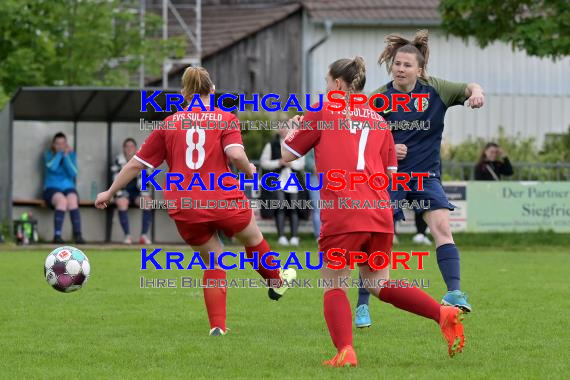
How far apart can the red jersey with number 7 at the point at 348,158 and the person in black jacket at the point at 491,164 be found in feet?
49.1

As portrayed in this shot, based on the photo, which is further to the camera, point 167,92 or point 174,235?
point 174,235

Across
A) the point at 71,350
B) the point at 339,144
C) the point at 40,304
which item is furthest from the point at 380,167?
the point at 40,304

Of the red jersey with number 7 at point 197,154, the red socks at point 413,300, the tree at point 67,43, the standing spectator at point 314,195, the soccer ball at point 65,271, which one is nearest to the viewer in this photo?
the red socks at point 413,300

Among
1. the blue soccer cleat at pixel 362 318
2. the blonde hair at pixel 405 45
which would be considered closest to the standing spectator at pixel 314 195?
the blue soccer cleat at pixel 362 318

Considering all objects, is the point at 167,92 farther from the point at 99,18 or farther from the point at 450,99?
the point at 450,99

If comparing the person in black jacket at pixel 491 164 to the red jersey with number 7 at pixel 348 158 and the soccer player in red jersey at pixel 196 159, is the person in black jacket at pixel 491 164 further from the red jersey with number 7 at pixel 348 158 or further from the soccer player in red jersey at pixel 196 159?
the red jersey with number 7 at pixel 348 158

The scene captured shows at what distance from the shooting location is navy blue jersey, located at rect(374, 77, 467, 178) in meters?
9.19

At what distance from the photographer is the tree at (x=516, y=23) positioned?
23.5m

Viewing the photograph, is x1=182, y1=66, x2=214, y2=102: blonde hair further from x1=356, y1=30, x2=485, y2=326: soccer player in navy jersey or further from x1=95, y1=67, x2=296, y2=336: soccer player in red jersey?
x1=356, y1=30, x2=485, y2=326: soccer player in navy jersey

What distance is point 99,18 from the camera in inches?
1119

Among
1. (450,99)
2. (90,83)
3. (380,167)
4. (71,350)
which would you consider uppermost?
(90,83)

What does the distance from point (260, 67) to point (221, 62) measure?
1.18m

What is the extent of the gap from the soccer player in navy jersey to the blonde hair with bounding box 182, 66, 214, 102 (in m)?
1.30

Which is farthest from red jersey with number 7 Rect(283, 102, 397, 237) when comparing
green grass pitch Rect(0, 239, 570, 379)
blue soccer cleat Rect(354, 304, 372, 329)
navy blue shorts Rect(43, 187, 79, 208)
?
navy blue shorts Rect(43, 187, 79, 208)
